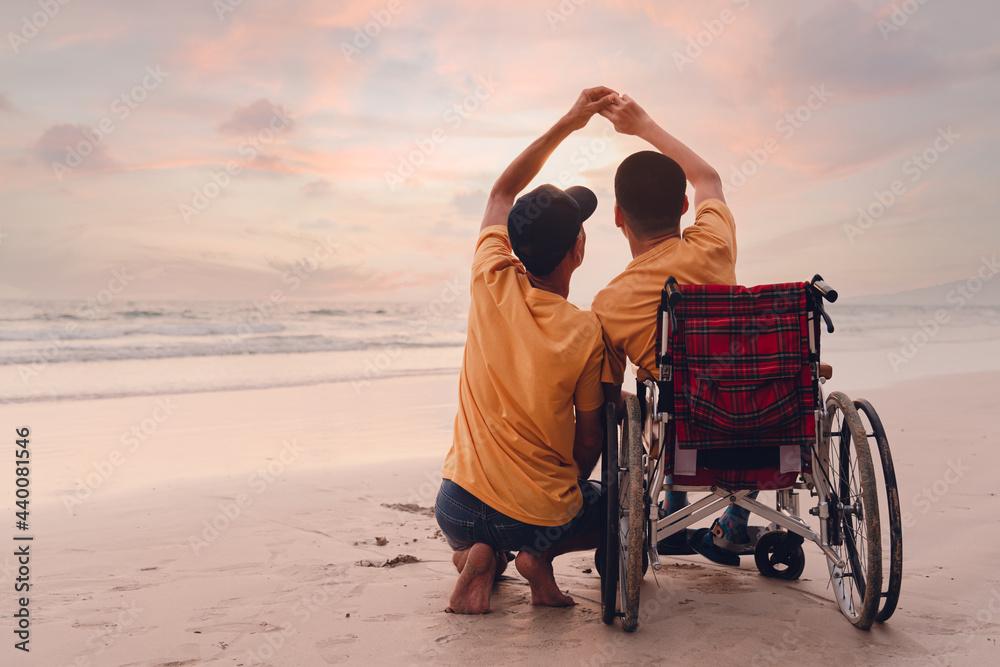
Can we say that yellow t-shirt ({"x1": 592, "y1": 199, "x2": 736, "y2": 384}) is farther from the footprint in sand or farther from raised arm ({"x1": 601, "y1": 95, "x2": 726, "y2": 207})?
the footprint in sand

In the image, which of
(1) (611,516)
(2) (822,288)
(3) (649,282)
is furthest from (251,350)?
(2) (822,288)

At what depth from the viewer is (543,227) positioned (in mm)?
2949

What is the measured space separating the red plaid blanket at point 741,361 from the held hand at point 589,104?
97 cm

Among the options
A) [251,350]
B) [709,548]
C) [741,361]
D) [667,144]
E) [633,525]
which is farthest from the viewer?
[251,350]

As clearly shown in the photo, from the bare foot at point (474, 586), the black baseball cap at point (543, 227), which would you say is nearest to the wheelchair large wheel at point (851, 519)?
the black baseball cap at point (543, 227)

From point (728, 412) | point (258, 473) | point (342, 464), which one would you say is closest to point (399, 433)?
point (342, 464)

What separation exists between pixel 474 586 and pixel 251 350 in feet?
50.0

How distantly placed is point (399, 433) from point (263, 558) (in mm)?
3864

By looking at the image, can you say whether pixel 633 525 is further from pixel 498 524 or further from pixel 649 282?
pixel 649 282

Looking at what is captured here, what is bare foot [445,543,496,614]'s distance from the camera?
10.2ft

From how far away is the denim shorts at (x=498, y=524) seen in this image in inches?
119

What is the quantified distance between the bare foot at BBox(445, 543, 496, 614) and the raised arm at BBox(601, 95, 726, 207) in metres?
1.64

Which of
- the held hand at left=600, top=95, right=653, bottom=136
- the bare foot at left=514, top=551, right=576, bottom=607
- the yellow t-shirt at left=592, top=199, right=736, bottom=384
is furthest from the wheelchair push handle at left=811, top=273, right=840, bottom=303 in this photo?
the bare foot at left=514, top=551, right=576, bottom=607

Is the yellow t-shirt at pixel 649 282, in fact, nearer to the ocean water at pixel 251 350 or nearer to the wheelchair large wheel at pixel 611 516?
the wheelchair large wheel at pixel 611 516
